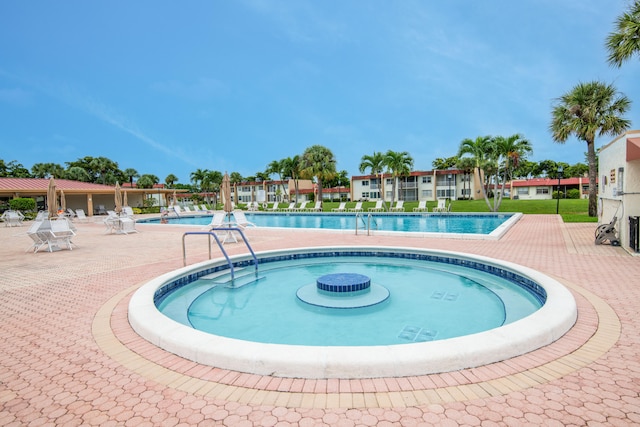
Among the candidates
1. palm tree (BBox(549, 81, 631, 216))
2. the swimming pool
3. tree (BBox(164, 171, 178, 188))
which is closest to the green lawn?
palm tree (BBox(549, 81, 631, 216))

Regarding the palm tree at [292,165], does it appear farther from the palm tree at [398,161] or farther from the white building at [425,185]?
the palm tree at [398,161]

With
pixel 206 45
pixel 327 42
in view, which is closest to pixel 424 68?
pixel 327 42

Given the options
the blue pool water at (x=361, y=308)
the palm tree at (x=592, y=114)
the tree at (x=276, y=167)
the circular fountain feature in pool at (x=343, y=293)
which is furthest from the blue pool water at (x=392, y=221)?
the tree at (x=276, y=167)

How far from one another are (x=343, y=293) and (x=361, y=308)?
66cm

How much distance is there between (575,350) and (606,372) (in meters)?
0.40

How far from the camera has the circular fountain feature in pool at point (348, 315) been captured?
283 centimetres

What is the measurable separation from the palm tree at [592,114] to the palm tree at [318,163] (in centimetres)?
2374

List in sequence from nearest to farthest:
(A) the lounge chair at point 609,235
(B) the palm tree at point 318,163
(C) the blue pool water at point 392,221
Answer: (A) the lounge chair at point 609,235 → (C) the blue pool water at point 392,221 → (B) the palm tree at point 318,163

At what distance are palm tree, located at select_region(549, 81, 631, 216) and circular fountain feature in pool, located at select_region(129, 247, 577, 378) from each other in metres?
15.2

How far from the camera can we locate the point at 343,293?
6043 millimetres

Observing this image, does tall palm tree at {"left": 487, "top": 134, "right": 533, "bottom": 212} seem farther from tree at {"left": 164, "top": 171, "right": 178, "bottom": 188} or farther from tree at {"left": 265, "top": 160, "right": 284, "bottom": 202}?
tree at {"left": 164, "top": 171, "right": 178, "bottom": 188}

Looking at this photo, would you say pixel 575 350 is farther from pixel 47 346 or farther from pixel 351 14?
pixel 351 14

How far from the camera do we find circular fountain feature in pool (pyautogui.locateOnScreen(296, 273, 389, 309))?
18.5 feet

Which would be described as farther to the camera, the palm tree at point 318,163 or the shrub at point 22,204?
the palm tree at point 318,163
